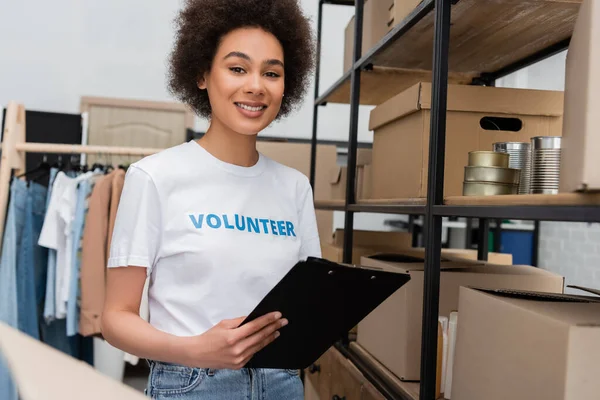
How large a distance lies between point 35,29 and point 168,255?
13.0 feet

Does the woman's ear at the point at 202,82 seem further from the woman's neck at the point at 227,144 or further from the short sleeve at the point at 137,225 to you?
the short sleeve at the point at 137,225

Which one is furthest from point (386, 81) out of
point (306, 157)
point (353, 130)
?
point (306, 157)

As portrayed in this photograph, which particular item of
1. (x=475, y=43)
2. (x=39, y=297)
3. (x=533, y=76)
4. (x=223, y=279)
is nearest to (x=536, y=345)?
(x=223, y=279)

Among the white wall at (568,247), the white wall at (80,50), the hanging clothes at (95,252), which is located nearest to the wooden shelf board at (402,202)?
the hanging clothes at (95,252)

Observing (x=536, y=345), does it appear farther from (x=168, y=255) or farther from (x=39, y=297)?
(x=39, y=297)

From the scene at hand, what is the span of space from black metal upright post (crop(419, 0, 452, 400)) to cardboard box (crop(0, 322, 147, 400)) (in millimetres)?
1061

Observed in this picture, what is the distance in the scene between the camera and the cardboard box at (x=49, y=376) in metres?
0.26

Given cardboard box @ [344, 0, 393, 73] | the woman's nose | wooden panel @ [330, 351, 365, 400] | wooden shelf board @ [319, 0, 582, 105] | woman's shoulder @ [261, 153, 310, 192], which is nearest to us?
the woman's nose

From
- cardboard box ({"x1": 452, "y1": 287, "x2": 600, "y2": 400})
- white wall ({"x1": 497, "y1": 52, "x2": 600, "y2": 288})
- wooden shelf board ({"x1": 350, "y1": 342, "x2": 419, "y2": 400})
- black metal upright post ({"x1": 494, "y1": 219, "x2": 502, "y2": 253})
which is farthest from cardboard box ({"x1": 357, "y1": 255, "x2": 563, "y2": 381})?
black metal upright post ({"x1": 494, "y1": 219, "x2": 502, "y2": 253})

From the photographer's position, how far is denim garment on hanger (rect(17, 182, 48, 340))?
109 inches

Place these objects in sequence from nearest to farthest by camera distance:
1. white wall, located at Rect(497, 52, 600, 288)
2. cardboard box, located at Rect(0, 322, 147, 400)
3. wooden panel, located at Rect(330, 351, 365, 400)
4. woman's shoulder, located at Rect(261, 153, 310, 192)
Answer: cardboard box, located at Rect(0, 322, 147, 400), woman's shoulder, located at Rect(261, 153, 310, 192), wooden panel, located at Rect(330, 351, 365, 400), white wall, located at Rect(497, 52, 600, 288)

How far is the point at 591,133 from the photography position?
79 centimetres

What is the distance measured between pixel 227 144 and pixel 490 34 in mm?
852

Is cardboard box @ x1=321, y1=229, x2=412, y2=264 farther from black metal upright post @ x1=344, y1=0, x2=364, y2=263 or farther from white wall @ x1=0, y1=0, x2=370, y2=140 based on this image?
white wall @ x1=0, y1=0, x2=370, y2=140
